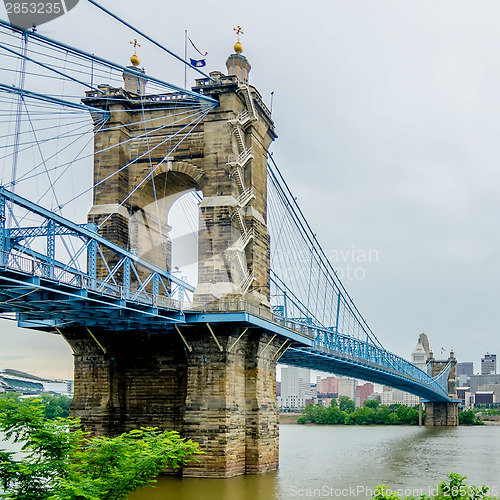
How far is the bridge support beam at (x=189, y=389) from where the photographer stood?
110 ft

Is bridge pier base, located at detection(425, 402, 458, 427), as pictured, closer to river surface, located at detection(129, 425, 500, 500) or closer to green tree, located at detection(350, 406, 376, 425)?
green tree, located at detection(350, 406, 376, 425)

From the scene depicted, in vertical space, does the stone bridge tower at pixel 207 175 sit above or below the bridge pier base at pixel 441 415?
above

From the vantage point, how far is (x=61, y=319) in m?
32.4

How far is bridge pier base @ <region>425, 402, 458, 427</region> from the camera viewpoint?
12044cm

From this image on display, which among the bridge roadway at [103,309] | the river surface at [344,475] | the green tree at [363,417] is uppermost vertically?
the bridge roadway at [103,309]

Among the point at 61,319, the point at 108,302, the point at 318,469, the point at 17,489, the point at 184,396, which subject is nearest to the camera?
the point at 17,489

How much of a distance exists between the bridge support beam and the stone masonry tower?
0.16 ft

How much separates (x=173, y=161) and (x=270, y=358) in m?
11.6

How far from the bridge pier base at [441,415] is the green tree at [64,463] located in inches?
4179

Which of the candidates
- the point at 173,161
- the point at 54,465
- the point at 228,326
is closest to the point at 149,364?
the point at 228,326

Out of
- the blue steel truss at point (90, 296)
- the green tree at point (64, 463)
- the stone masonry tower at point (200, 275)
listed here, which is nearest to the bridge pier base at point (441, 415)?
the blue steel truss at point (90, 296)

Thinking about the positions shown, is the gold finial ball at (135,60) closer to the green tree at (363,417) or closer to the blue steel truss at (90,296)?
the blue steel truss at (90,296)

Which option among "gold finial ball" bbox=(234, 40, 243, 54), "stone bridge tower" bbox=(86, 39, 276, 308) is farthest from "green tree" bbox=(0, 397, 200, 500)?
"gold finial ball" bbox=(234, 40, 243, 54)

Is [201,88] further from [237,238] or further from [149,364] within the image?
[149,364]
